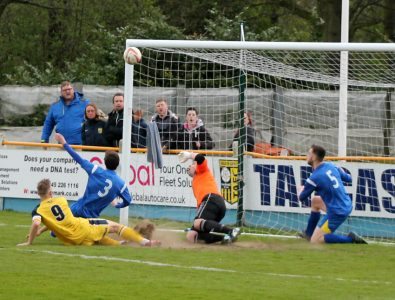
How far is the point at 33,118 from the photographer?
2577 centimetres

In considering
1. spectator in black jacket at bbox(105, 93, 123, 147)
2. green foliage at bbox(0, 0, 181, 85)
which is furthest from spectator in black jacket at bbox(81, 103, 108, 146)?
green foliage at bbox(0, 0, 181, 85)

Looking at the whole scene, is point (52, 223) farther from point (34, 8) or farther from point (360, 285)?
point (34, 8)

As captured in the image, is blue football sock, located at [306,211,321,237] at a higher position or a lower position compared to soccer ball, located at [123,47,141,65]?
lower

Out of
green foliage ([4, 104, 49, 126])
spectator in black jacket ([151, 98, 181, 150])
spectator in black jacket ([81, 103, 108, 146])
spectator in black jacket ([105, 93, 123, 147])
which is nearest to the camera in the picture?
spectator in black jacket ([151, 98, 181, 150])

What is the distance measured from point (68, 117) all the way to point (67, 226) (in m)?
5.68

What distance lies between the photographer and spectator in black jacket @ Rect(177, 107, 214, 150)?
59.4 feet

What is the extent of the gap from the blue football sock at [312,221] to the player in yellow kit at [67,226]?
242 centimetres

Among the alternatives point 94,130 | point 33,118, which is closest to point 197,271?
point 94,130

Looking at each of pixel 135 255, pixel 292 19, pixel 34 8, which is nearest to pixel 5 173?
pixel 135 255

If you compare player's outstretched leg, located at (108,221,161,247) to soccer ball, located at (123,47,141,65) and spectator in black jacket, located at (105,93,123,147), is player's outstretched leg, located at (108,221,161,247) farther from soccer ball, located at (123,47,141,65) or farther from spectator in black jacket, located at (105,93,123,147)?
spectator in black jacket, located at (105,93,123,147)

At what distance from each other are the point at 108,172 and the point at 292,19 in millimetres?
27039

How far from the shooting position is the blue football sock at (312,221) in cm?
1591

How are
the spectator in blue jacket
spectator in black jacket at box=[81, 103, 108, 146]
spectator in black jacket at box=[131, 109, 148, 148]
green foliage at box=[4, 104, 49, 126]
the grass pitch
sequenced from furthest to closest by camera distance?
1. green foliage at box=[4, 104, 49, 126]
2. the spectator in blue jacket
3. spectator in black jacket at box=[81, 103, 108, 146]
4. spectator in black jacket at box=[131, 109, 148, 148]
5. the grass pitch

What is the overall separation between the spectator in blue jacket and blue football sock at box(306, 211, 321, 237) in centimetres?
585
